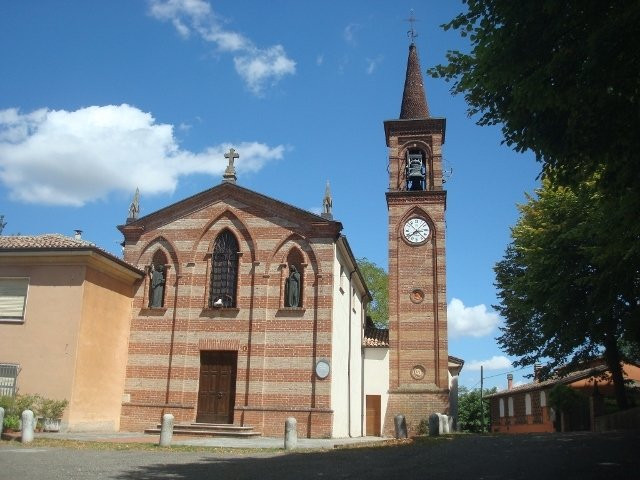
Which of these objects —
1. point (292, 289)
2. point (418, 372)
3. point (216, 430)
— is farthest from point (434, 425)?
point (216, 430)

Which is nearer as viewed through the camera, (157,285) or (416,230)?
(157,285)

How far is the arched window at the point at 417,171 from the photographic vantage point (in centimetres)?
2822

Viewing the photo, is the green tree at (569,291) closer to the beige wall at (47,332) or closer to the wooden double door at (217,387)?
the wooden double door at (217,387)

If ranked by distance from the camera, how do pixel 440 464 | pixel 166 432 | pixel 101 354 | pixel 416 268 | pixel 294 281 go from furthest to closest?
1. pixel 416 268
2. pixel 294 281
3. pixel 101 354
4. pixel 166 432
5. pixel 440 464

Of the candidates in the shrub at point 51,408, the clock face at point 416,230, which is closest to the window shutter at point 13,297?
the shrub at point 51,408

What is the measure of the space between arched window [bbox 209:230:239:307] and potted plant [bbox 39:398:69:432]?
6.00 meters

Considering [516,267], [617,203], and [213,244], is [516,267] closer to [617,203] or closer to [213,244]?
[213,244]

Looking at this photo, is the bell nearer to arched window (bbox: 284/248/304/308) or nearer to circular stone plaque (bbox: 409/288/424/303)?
circular stone plaque (bbox: 409/288/424/303)

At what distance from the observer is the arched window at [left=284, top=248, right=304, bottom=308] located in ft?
69.5

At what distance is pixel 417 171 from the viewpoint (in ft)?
92.5

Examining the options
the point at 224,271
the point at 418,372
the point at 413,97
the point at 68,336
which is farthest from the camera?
the point at 413,97

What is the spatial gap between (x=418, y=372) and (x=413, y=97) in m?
13.8

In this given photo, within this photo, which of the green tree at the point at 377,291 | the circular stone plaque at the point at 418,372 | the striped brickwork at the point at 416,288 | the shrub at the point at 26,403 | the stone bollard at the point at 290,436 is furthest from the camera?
the green tree at the point at 377,291

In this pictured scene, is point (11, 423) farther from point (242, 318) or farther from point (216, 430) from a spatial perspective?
point (242, 318)
